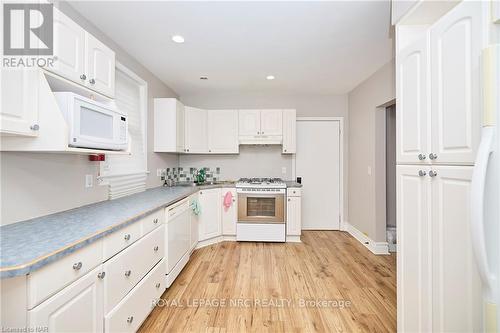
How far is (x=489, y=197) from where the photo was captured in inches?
36.2

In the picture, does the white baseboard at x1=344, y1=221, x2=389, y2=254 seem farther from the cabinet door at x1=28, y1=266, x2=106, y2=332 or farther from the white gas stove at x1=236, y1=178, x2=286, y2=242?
the cabinet door at x1=28, y1=266, x2=106, y2=332

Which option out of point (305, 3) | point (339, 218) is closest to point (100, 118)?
point (305, 3)

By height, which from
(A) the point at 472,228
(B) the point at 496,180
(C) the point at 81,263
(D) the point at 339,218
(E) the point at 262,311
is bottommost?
(E) the point at 262,311

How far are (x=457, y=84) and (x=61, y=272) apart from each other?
209 centimetres

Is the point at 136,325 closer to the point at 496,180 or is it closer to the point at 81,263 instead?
the point at 81,263

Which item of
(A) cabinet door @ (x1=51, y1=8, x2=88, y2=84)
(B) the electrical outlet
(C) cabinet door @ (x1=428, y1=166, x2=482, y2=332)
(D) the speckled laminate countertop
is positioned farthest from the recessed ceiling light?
(C) cabinet door @ (x1=428, y1=166, x2=482, y2=332)

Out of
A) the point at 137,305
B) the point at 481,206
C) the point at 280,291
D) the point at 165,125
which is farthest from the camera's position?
the point at 165,125

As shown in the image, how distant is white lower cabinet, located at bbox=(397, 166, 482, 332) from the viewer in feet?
3.45

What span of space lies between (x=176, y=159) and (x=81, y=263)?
3005 millimetres

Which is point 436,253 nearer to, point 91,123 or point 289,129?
point 91,123

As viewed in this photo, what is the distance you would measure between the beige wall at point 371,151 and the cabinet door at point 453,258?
2077mm

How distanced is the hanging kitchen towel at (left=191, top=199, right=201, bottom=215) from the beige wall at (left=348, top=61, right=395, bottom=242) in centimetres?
255

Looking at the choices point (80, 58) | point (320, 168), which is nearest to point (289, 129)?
point (320, 168)

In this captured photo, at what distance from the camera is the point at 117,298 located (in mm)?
1421
